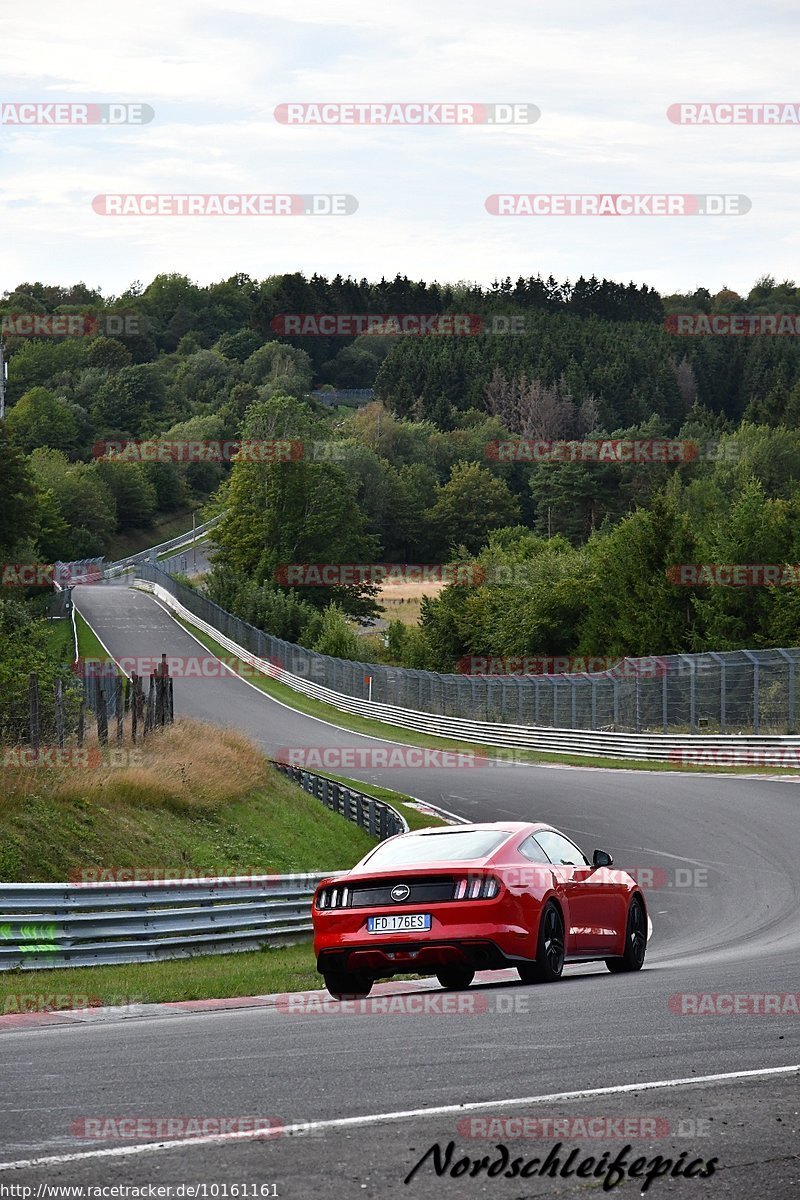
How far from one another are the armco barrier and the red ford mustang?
25.6 meters

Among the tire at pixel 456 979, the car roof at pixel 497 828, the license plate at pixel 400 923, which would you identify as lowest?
the tire at pixel 456 979

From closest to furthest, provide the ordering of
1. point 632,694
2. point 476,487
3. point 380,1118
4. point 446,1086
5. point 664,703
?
point 380,1118 → point 446,1086 → point 664,703 → point 632,694 → point 476,487

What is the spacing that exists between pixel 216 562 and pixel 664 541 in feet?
161

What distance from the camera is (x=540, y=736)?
4844 cm

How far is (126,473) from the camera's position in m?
142

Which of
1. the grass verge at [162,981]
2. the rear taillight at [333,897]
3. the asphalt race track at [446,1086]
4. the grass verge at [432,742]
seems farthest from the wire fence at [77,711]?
the grass verge at [432,742]

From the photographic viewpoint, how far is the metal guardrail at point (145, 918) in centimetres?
1445

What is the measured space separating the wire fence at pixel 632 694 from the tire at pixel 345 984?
26.2 m

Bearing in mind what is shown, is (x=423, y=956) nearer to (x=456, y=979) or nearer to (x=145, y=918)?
(x=456, y=979)

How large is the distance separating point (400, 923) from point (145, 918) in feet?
16.2
